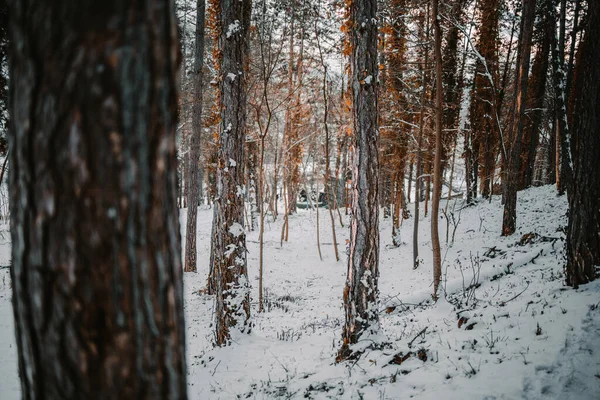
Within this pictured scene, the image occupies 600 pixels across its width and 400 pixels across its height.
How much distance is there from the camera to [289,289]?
991cm

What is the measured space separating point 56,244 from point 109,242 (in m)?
0.14

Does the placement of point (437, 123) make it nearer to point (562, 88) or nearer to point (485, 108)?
point (562, 88)

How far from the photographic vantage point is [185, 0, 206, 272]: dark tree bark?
8.75 m

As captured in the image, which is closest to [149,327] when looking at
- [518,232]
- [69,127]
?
[69,127]

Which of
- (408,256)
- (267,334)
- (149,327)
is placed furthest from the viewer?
(408,256)

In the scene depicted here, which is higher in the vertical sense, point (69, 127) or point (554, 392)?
point (69, 127)

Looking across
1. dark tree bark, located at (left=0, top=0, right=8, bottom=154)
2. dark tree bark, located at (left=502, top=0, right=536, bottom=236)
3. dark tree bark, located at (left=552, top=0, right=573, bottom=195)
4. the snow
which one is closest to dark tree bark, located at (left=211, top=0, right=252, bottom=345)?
the snow

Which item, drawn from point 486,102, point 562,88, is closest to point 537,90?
point 486,102

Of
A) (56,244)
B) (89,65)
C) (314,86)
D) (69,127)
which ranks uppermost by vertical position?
(314,86)

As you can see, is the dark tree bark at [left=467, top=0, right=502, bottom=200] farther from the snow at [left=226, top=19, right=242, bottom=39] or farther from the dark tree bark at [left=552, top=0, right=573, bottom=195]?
the snow at [left=226, top=19, right=242, bottom=39]

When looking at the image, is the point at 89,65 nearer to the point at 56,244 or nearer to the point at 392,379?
the point at 56,244

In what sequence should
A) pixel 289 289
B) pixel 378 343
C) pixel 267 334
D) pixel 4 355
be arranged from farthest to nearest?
pixel 289 289 → pixel 267 334 → pixel 4 355 → pixel 378 343

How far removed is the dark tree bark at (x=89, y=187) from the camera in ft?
2.46

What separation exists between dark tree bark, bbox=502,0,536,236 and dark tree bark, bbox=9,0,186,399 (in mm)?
11546
